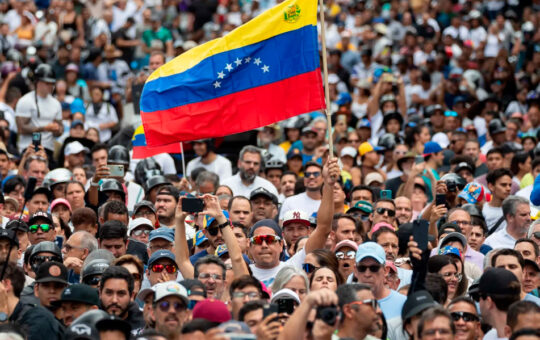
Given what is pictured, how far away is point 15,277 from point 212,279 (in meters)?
1.64

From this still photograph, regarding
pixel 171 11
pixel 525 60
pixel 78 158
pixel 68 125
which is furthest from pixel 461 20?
pixel 78 158

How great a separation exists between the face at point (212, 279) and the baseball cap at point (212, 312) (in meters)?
1.46

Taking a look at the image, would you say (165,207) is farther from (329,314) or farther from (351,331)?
(329,314)

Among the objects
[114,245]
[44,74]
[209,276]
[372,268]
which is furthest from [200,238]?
[44,74]

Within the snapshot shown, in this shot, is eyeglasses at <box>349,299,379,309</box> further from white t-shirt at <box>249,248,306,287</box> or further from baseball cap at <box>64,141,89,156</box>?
baseball cap at <box>64,141,89,156</box>

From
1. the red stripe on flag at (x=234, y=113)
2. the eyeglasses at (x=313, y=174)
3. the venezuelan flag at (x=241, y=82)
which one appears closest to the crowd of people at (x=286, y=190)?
the eyeglasses at (x=313, y=174)

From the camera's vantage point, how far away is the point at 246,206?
12.9 meters

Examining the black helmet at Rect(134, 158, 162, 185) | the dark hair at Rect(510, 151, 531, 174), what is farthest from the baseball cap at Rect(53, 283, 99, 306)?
the dark hair at Rect(510, 151, 531, 174)

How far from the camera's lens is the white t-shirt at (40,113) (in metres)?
17.8

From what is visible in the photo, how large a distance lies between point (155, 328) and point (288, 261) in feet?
8.83

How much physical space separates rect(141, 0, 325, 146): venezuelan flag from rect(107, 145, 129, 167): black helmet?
12.4 feet

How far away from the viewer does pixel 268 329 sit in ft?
25.4

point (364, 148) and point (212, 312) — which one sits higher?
point (364, 148)

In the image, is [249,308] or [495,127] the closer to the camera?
Answer: [249,308]
